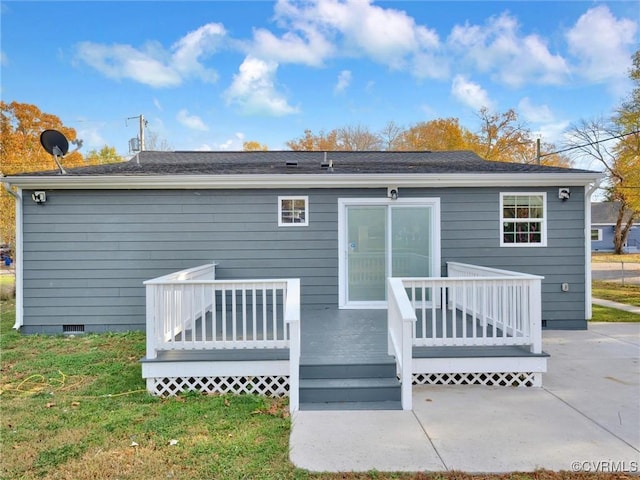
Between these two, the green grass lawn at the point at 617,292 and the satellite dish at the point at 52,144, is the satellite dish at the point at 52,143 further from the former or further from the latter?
the green grass lawn at the point at 617,292

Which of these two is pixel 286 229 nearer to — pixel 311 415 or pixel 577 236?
pixel 311 415

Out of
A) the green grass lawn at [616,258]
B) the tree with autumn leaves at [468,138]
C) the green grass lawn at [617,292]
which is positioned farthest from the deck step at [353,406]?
the green grass lawn at [616,258]

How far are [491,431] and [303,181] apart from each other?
173 inches

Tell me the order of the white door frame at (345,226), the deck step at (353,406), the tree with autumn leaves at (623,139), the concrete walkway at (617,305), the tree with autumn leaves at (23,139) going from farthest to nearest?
the tree with autumn leaves at (23,139)
the tree with autumn leaves at (623,139)
the concrete walkway at (617,305)
the white door frame at (345,226)
the deck step at (353,406)

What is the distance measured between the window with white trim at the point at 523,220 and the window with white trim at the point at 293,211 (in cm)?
335

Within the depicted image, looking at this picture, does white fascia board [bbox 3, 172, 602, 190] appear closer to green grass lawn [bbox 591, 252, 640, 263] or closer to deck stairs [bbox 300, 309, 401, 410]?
deck stairs [bbox 300, 309, 401, 410]

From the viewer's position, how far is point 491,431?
3.09 metres

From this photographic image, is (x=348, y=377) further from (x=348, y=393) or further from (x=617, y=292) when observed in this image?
(x=617, y=292)

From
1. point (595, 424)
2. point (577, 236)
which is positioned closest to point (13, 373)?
point (595, 424)

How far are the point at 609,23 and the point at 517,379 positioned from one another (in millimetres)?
11829

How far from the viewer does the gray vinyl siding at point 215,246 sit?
21.2ft

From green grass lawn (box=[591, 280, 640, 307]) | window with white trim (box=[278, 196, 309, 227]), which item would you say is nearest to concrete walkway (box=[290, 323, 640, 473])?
window with white trim (box=[278, 196, 309, 227])

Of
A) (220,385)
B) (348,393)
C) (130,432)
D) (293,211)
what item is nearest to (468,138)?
(293,211)
